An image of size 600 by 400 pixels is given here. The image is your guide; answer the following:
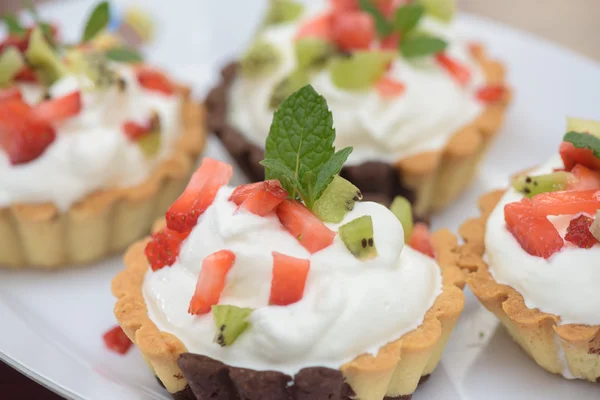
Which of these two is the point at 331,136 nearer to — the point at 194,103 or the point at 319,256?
the point at 319,256

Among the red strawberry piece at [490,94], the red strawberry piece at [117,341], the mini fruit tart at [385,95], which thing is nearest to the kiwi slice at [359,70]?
the mini fruit tart at [385,95]

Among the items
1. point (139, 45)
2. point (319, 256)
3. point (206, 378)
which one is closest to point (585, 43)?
point (139, 45)

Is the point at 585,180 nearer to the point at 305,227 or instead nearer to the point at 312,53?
the point at 305,227

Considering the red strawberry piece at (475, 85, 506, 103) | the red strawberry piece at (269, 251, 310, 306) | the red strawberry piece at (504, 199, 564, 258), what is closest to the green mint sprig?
the red strawberry piece at (269, 251, 310, 306)

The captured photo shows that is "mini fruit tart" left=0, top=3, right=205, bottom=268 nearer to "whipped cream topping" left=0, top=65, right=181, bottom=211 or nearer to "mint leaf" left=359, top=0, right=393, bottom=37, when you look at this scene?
"whipped cream topping" left=0, top=65, right=181, bottom=211

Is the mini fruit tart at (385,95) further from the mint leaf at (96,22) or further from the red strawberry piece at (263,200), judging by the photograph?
the red strawberry piece at (263,200)
